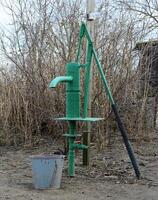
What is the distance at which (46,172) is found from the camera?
5953 mm

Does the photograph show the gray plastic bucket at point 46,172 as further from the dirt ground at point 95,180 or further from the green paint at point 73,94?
the green paint at point 73,94

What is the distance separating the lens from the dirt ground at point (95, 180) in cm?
569

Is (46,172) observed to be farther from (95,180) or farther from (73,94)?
(73,94)

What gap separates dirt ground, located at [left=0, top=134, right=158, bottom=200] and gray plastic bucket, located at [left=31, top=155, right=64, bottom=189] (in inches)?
4.3

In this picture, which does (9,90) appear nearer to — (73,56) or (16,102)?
(16,102)

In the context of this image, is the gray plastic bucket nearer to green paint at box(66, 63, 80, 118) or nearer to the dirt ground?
the dirt ground

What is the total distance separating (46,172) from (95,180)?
35.6 inches

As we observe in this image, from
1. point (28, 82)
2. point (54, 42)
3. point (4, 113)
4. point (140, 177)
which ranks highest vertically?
point (54, 42)

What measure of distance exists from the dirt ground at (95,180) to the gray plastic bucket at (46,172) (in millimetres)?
109

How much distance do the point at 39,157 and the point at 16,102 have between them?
403cm

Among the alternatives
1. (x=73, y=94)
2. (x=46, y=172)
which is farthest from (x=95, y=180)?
(x=73, y=94)

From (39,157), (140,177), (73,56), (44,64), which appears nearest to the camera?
(39,157)

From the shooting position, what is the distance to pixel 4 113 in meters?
9.98

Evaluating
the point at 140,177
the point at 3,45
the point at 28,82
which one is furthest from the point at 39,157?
the point at 3,45
